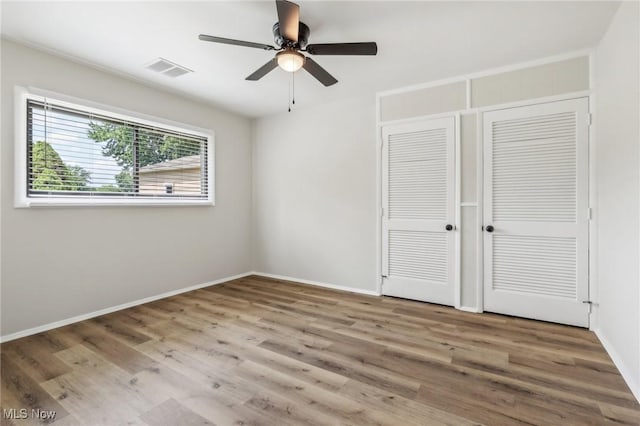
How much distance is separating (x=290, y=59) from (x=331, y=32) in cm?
50

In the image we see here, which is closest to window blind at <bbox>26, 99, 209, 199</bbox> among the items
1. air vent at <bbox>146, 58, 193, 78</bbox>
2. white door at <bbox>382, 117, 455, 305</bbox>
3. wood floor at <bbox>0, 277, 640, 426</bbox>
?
air vent at <bbox>146, 58, 193, 78</bbox>

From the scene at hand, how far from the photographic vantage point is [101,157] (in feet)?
10.5

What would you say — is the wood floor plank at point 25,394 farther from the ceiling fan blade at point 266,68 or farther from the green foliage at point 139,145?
the ceiling fan blade at point 266,68

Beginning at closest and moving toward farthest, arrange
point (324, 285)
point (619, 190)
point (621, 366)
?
point (621, 366) < point (619, 190) < point (324, 285)

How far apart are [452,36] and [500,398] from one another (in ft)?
9.12

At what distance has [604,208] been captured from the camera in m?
2.51

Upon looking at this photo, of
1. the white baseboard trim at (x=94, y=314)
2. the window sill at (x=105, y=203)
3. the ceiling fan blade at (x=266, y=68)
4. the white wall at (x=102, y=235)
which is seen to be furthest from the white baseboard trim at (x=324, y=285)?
the ceiling fan blade at (x=266, y=68)

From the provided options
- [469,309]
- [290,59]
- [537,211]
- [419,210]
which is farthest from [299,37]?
[469,309]

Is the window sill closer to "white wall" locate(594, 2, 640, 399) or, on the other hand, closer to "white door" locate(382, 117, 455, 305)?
"white door" locate(382, 117, 455, 305)

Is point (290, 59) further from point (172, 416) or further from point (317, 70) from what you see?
point (172, 416)

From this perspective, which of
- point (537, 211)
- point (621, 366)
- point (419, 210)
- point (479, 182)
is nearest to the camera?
point (621, 366)

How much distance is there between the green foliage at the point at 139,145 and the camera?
127 inches

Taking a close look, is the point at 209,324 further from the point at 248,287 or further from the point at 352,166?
the point at 352,166

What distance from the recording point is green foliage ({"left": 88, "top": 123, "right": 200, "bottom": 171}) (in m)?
3.23
